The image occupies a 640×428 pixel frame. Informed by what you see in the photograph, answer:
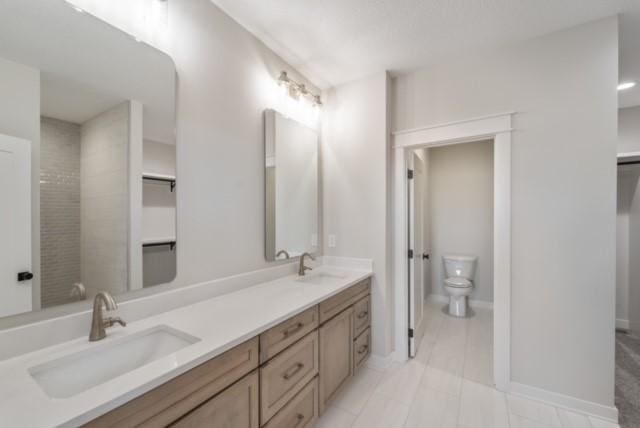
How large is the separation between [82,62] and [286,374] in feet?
5.60

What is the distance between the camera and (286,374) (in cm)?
139

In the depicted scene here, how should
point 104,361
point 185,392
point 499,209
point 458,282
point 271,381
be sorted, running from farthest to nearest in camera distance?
point 458,282, point 499,209, point 271,381, point 104,361, point 185,392

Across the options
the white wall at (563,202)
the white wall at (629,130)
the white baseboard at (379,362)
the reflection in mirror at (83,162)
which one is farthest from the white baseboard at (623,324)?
the reflection in mirror at (83,162)

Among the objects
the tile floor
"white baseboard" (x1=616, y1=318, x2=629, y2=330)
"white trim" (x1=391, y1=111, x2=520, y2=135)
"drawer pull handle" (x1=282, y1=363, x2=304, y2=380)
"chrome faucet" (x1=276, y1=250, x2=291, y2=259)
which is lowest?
the tile floor

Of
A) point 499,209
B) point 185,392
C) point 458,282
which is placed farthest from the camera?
point 458,282

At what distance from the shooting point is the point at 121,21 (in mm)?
1263

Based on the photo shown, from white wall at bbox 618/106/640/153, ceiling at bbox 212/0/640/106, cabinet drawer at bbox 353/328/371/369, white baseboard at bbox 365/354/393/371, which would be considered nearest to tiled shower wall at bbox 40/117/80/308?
ceiling at bbox 212/0/640/106

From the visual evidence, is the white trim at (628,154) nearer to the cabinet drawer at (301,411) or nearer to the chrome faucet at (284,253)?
the chrome faucet at (284,253)

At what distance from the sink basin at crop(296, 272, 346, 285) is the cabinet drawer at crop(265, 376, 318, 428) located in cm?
70

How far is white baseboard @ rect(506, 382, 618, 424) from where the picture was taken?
1729 mm

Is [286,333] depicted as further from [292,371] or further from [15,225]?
[15,225]

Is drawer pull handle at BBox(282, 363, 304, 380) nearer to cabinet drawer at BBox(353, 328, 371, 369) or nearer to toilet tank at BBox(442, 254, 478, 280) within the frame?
cabinet drawer at BBox(353, 328, 371, 369)

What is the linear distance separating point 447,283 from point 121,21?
3.90m

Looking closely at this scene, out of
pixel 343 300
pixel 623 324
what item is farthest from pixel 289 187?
pixel 623 324
